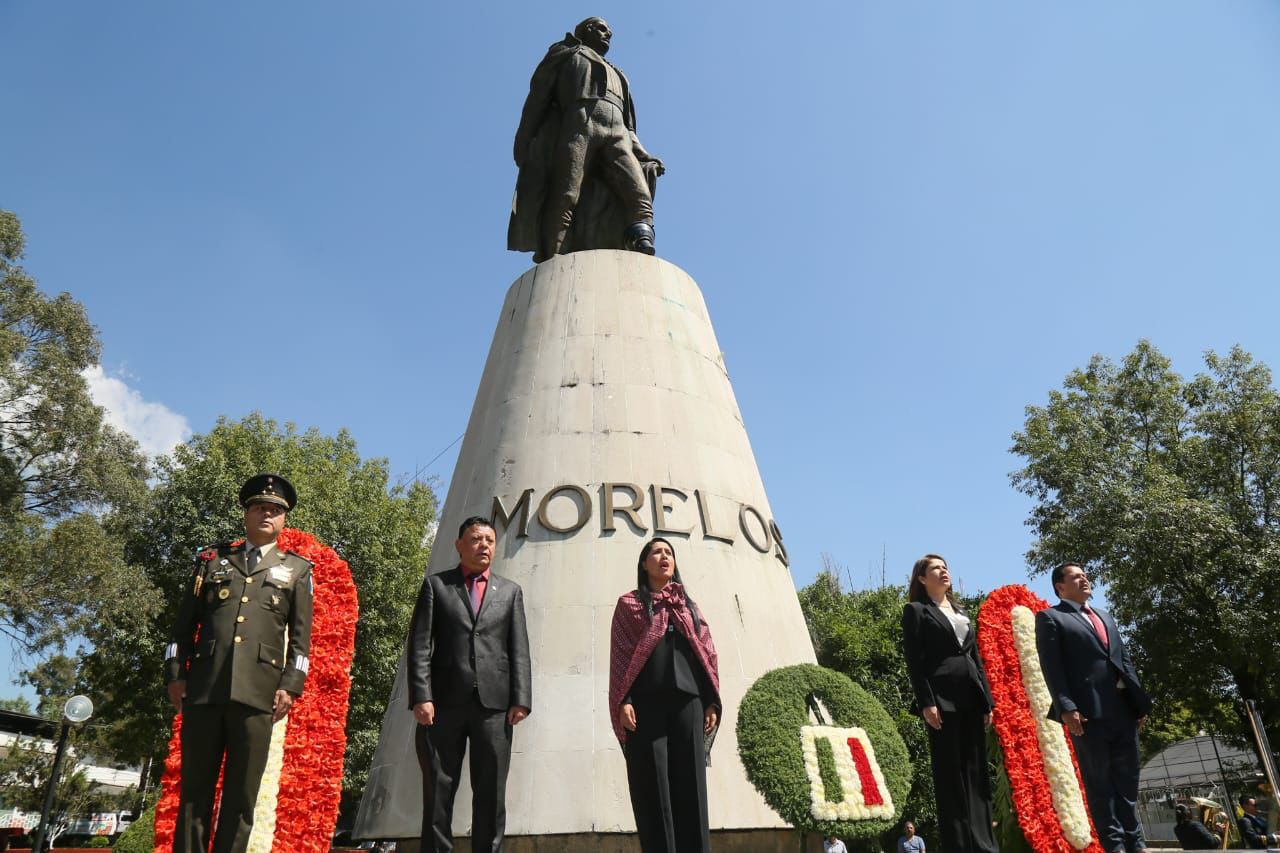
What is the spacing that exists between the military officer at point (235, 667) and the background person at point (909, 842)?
13.9 m

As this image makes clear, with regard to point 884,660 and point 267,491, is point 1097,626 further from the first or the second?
point 884,660

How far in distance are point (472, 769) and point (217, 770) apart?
1213mm

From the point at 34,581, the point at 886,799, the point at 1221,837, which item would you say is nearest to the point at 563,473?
the point at 886,799

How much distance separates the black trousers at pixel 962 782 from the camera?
15.4 ft

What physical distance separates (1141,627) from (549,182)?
742 inches

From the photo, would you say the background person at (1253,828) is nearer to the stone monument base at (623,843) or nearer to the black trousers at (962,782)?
the stone monument base at (623,843)

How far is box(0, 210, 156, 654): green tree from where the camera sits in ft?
60.2

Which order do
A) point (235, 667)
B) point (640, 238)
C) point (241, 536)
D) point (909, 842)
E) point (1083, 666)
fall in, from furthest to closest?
1. point (241, 536)
2. point (909, 842)
3. point (640, 238)
4. point (1083, 666)
5. point (235, 667)

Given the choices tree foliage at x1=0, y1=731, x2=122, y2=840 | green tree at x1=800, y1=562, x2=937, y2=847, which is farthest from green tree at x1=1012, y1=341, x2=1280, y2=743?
A: tree foliage at x1=0, y1=731, x2=122, y2=840

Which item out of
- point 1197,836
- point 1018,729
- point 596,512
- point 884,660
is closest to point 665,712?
point 596,512

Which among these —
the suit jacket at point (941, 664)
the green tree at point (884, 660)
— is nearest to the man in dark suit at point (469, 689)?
the suit jacket at point (941, 664)

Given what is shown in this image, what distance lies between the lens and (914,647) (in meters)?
5.12

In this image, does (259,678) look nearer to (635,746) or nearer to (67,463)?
(635,746)

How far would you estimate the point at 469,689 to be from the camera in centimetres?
435
